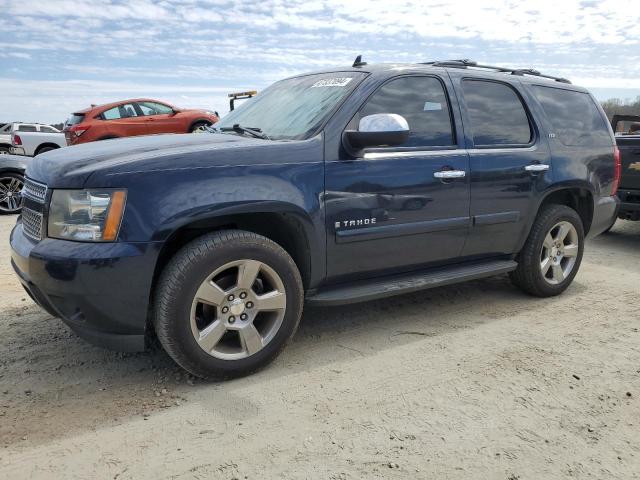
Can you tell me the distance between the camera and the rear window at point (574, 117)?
443 cm

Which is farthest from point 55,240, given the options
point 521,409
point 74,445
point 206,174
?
point 521,409

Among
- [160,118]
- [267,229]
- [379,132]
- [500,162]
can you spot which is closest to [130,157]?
[267,229]

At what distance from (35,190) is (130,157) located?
24.6 inches

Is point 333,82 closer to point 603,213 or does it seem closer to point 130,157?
point 130,157

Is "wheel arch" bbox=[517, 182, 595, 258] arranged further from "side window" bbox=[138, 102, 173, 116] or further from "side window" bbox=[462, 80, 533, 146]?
"side window" bbox=[138, 102, 173, 116]

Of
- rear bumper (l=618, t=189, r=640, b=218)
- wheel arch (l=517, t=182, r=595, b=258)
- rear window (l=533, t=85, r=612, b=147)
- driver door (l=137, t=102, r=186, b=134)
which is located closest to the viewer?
wheel arch (l=517, t=182, r=595, b=258)

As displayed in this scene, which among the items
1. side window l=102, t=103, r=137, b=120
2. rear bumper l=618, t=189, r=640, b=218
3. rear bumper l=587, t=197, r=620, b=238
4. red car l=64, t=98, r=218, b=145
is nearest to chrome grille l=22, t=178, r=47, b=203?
rear bumper l=587, t=197, r=620, b=238

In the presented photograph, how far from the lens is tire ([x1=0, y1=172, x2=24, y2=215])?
8180 millimetres

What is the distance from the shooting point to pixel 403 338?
3.59m

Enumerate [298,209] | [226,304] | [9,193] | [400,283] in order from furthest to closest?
[9,193], [400,283], [298,209], [226,304]

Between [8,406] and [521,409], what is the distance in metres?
2.59

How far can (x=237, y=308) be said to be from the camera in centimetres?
292

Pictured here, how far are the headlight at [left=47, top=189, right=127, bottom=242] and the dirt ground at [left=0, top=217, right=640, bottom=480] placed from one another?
86 cm

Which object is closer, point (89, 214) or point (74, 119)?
point (89, 214)
